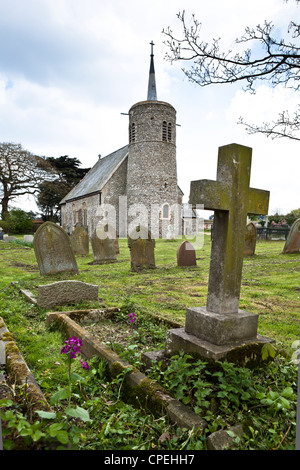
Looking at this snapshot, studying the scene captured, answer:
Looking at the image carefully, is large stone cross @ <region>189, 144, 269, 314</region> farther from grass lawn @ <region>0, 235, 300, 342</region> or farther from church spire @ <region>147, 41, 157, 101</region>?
church spire @ <region>147, 41, 157, 101</region>

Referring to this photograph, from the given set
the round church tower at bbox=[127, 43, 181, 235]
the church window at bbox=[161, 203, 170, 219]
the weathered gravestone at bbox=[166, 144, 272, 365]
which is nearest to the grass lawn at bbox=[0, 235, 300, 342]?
the weathered gravestone at bbox=[166, 144, 272, 365]

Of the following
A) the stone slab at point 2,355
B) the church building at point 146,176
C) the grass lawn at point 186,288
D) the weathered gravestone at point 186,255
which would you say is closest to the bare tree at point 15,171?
the church building at point 146,176

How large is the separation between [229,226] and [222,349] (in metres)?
0.94

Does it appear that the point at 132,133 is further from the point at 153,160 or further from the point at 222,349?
the point at 222,349

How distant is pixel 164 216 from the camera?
2806cm

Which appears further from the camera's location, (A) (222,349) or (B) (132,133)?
(B) (132,133)

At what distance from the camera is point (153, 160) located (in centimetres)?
2672

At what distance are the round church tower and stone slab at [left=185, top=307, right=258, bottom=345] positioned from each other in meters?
24.8

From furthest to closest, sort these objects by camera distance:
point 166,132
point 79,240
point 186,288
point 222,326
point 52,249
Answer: point 166,132 < point 79,240 < point 52,249 < point 186,288 < point 222,326

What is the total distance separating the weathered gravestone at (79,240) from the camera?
13.2 m

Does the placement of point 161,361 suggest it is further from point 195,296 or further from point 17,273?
point 17,273

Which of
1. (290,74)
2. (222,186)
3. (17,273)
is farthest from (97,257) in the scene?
(222,186)

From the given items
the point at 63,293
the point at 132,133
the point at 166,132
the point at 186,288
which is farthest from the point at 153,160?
the point at 63,293
